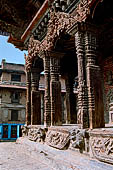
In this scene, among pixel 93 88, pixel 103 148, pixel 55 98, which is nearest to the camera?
pixel 103 148

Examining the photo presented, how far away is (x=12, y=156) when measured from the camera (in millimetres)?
5012

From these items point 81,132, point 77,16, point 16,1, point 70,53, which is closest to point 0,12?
point 16,1

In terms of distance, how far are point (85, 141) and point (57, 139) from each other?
4.10 ft

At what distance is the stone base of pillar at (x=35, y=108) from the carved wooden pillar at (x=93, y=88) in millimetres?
3784

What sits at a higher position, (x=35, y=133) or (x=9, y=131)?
(x=35, y=133)

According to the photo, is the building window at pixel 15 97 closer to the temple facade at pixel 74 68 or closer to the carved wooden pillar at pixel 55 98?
the temple facade at pixel 74 68

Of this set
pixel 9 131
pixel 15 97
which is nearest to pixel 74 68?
pixel 9 131

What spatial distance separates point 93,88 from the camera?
3.82 m

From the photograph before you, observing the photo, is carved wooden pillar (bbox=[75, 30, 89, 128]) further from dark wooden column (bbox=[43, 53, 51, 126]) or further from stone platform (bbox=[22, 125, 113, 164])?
dark wooden column (bbox=[43, 53, 51, 126])

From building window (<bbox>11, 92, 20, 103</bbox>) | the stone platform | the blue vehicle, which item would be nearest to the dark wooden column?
the stone platform

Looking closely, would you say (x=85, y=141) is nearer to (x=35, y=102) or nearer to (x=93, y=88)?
(x=93, y=88)

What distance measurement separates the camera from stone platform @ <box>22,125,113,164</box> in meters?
2.99

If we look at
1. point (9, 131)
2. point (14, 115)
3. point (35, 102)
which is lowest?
point (9, 131)

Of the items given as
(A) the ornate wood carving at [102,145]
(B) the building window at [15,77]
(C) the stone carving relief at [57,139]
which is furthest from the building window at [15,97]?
(A) the ornate wood carving at [102,145]
